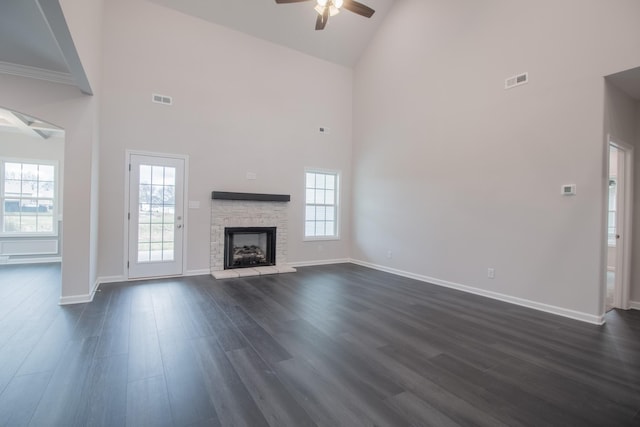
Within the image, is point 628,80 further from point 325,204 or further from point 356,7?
point 325,204

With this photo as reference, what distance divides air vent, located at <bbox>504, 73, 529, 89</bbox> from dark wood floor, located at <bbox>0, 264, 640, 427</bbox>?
3.04m

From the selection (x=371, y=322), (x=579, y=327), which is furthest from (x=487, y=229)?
(x=371, y=322)

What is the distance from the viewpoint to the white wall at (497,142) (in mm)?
3537

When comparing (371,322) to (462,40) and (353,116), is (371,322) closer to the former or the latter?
(462,40)

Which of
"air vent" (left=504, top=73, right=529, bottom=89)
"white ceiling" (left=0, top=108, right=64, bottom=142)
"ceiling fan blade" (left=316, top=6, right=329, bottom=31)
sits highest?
"ceiling fan blade" (left=316, top=6, right=329, bottom=31)

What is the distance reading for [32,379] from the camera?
2164mm

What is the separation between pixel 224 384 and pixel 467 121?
4.82 metres

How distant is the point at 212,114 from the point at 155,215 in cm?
215

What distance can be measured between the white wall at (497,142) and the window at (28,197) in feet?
24.3

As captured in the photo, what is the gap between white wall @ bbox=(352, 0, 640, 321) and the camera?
3.54 meters

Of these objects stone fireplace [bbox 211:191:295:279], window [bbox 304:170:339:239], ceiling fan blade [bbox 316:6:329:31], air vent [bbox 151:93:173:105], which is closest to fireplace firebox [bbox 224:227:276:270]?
stone fireplace [bbox 211:191:295:279]

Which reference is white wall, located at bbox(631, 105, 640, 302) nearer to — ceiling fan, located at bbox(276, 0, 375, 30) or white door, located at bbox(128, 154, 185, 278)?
ceiling fan, located at bbox(276, 0, 375, 30)

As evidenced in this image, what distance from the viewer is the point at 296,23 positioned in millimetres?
6098

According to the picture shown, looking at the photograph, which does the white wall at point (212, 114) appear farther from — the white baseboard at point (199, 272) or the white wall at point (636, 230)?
the white wall at point (636, 230)
